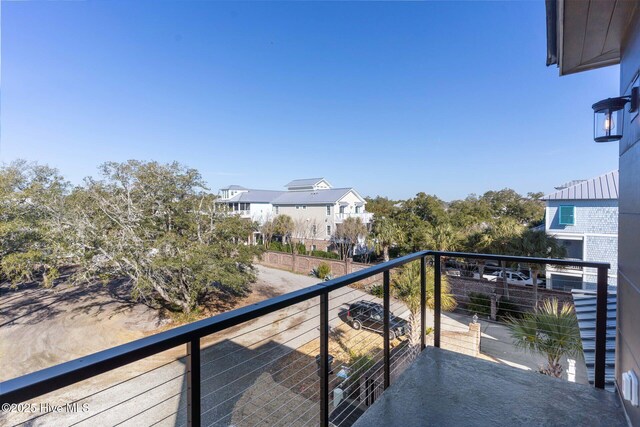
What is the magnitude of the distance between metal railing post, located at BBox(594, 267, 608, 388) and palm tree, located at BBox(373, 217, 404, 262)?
558 inches

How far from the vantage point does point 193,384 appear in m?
0.94

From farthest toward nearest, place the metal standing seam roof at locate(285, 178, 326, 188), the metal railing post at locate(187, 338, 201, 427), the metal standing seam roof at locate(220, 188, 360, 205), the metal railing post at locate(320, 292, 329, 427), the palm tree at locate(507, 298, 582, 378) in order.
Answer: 1. the metal standing seam roof at locate(285, 178, 326, 188)
2. the metal standing seam roof at locate(220, 188, 360, 205)
3. the palm tree at locate(507, 298, 582, 378)
4. the metal railing post at locate(320, 292, 329, 427)
5. the metal railing post at locate(187, 338, 201, 427)

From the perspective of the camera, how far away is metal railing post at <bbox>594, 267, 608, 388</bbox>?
200cm

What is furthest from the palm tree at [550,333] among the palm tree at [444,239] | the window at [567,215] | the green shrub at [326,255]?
the green shrub at [326,255]

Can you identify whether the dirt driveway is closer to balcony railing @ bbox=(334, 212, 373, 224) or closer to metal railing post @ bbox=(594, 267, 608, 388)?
balcony railing @ bbox=(334, 212, 373, 224)

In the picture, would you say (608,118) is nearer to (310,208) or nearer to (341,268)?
(341,268)

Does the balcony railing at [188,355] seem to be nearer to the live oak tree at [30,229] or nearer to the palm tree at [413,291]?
the palm tree at [413,291]

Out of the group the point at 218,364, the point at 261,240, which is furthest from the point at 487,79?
the point at 261,240

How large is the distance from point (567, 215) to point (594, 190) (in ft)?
4.30

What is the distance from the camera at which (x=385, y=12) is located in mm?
7598

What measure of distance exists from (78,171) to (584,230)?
797 inches

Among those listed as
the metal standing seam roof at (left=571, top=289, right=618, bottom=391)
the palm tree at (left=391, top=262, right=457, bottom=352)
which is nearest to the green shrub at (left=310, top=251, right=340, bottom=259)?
the palm tree at (left=391, top=262, right=457, bottom=352)

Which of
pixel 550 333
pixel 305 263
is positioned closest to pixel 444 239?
pixel 305 263

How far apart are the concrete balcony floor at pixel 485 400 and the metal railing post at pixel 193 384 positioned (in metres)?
1.12
